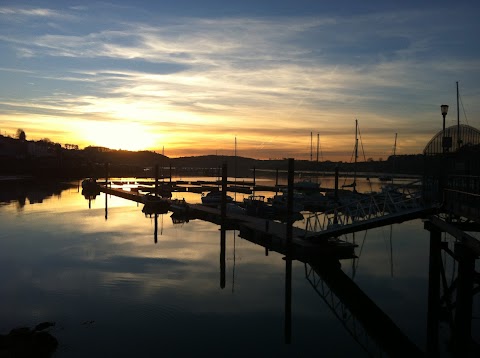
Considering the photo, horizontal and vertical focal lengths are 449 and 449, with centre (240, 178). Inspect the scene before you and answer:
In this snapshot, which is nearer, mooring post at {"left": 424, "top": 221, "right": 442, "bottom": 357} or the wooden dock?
mooring post at {"left": 424, "top": 221, "right": 442, "bottom": 357}

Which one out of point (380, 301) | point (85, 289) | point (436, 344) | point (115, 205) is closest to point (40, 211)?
point (115, 205)

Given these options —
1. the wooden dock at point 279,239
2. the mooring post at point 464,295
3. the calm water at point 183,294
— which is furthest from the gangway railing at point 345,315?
the mooring post at point 464,295

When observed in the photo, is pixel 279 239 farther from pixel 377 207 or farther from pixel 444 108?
pixel 444 108

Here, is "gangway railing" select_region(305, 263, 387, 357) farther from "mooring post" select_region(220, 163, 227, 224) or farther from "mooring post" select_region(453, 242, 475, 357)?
"mooring post" select_region(220, 163, 227, 224)

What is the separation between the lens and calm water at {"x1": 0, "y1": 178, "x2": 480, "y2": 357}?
16.0 metres

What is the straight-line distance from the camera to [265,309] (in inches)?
779

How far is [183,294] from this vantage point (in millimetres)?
21656

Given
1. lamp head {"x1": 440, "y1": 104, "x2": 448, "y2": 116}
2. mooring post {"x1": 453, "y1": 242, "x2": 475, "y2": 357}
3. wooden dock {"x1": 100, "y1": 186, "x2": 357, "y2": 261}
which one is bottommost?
wooden dock {"x1": 100, "y1": 186, "x2": 357, "y2": 261}

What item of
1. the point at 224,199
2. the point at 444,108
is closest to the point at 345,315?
the point at 444,108

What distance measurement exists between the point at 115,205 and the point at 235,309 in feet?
166

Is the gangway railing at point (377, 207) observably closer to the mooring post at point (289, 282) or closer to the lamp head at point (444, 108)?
the mooring post at point (289, 282)

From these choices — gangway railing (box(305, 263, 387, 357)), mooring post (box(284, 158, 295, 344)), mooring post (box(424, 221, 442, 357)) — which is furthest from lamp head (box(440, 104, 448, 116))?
mooring post (box(284, 158, 295, 344))

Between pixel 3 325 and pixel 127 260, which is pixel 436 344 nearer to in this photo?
pixel 3 325

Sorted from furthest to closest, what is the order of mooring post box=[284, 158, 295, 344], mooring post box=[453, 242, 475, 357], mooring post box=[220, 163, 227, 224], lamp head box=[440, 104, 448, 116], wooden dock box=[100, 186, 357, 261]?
mooring post box=[220, 163, 227, 224] < wooden dock box=[100, 186, 357, 261] < lamp head box=[440, 104, 448, 116] < mooring post box=[284, 158, 295, 344] < mooring post box=[453, 242, 475, 357]
